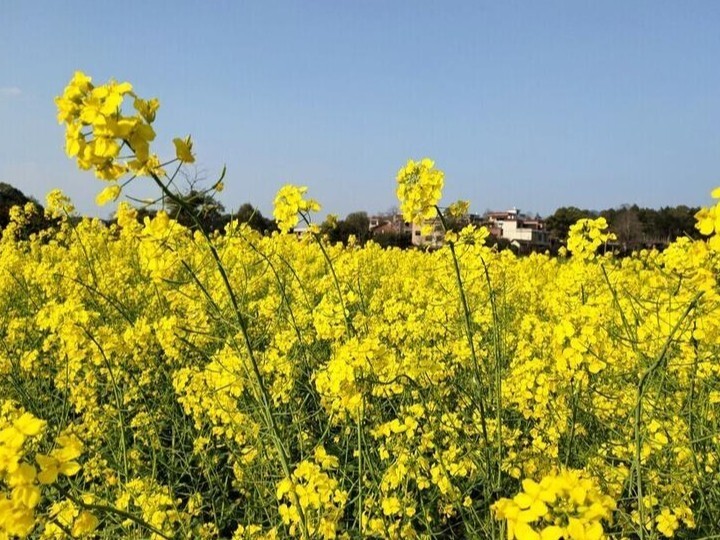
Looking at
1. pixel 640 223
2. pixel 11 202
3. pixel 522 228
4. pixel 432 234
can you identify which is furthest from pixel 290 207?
pixel 522 228

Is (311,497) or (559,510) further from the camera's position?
(311,497)

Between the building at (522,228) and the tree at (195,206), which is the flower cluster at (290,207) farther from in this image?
the building at (522,228)

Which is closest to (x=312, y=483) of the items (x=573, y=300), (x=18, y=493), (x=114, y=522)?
(x=114, y=522)

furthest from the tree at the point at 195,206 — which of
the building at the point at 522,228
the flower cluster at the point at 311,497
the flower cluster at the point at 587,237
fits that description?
the building at the point at 522,228

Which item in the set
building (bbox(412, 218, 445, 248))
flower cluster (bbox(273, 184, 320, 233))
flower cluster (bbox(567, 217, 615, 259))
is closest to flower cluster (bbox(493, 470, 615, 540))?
building (bbox(412, 218, 445, 248))

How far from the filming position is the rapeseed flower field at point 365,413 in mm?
1219

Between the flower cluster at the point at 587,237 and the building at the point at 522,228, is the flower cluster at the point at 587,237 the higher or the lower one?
the lower one

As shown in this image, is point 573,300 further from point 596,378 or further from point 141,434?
point 141,434

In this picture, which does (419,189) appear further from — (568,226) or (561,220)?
(561,220)

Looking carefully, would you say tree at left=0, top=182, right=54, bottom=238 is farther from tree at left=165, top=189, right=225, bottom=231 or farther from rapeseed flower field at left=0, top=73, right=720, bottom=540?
tree at left=165, top=189, right=225, bottom=231

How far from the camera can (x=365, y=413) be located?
2.48 m

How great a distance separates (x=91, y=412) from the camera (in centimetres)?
296

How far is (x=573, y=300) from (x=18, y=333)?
345cm

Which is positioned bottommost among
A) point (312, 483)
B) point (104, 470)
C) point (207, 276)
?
point (104, 470)
